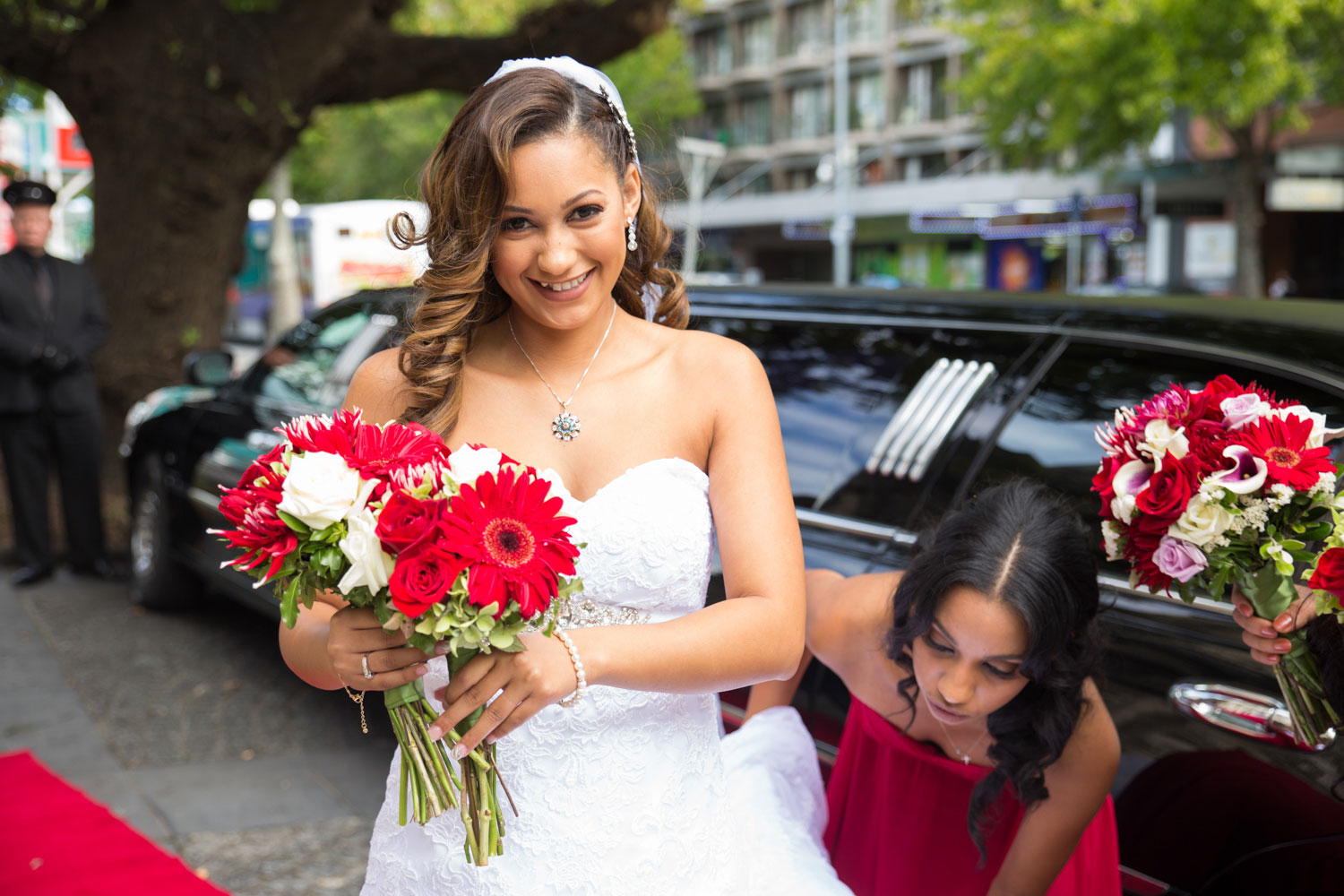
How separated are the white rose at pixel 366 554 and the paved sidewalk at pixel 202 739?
2.47 m

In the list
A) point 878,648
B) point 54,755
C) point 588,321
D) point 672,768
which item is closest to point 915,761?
point 878,648

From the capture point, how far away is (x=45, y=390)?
22.7 feet

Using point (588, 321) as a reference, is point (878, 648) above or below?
below

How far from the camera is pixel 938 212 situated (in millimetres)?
36531

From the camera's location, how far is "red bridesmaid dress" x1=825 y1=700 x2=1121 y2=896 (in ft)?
7.50

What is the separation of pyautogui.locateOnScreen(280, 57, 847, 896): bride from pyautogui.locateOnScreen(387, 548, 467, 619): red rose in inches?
11.5

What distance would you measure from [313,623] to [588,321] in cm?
68

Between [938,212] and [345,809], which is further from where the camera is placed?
[938,212]

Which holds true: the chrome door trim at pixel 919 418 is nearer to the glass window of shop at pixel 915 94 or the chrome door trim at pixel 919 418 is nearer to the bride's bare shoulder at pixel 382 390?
the bride's bare shoulder at pixel 382 390

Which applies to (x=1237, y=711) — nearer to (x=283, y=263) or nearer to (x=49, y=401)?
(x=49, y=401)

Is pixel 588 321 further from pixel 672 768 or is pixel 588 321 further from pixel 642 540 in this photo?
pixel 672 768

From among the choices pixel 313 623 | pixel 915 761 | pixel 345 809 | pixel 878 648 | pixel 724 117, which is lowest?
pixel 345 809

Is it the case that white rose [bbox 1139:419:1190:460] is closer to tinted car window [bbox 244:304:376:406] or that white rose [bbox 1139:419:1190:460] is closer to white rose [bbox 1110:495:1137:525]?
white rose [bbox 1110:495:1137:525]

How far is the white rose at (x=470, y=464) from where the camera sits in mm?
1508
